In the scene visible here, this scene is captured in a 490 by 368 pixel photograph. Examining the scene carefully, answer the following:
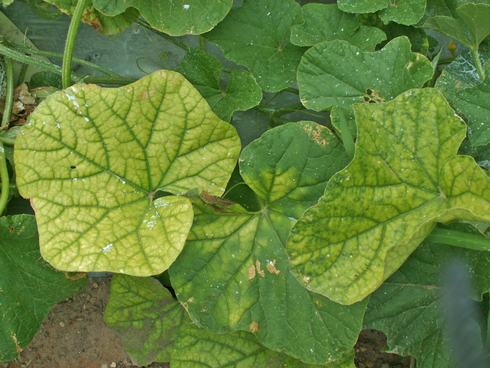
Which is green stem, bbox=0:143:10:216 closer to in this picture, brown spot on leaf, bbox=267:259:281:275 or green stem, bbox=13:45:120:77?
green stem, bbox=13:45:120:77

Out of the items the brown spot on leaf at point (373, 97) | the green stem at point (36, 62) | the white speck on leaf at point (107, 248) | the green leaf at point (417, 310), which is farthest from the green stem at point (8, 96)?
the green leaf at point (417, 310)

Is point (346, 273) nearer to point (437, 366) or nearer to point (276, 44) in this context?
point (437, 366)

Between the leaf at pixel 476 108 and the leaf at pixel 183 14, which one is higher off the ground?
the leaf at pixel 183 14

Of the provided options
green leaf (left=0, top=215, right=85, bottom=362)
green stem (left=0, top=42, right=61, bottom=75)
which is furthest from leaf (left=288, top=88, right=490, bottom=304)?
green stem (left=0, top=42, right=61, bottom=75)

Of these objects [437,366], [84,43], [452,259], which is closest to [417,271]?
[452,259]

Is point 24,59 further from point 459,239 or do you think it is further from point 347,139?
point 459,239

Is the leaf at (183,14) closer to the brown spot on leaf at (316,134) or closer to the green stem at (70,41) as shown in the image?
the green stem at (70,41)

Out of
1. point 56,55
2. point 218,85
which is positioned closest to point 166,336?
point 218,85
